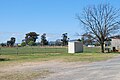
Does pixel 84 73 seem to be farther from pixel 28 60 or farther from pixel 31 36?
pixel 31 36

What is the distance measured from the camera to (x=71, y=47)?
62.4m

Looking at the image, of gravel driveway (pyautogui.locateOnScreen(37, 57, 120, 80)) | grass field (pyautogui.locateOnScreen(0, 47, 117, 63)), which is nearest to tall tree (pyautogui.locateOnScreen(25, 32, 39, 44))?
grass field (pyautogui.locateOnScreen(0, 47, 117, 63))

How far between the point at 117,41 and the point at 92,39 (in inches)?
759

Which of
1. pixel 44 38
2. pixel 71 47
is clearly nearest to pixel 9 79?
pixel 71 47

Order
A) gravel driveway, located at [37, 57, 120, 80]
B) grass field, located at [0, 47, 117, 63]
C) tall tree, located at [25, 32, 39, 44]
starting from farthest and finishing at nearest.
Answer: tall tree, located at [25, 32, 39, 44]
grass field, located at [0, 47, 117, 63]
gravel driveway, located at [37, 57, 120, 80]

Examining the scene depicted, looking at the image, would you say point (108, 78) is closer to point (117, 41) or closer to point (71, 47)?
point (71, 47)

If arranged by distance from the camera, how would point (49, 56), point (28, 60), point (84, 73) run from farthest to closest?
point (49, 56), point (28, 60), point (84, 73)

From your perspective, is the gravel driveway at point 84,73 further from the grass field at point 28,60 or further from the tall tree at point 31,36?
the tall tree at point 31,36

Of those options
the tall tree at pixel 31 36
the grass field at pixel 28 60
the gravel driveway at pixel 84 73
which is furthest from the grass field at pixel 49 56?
the tall tree at pixel 31 36

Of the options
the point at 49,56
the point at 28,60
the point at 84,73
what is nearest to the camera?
the point at 84,73

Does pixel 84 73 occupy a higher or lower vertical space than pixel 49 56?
lower

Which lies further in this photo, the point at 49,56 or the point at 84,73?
the point at 49,56

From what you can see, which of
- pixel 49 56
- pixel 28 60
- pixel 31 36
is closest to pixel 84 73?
pixel 28 60

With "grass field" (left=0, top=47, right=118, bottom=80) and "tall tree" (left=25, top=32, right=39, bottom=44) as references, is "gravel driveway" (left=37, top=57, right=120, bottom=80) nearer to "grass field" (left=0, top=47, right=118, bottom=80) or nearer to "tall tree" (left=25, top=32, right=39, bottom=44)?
"grass field" (left=0, top=47, right=118, bottom=80)
